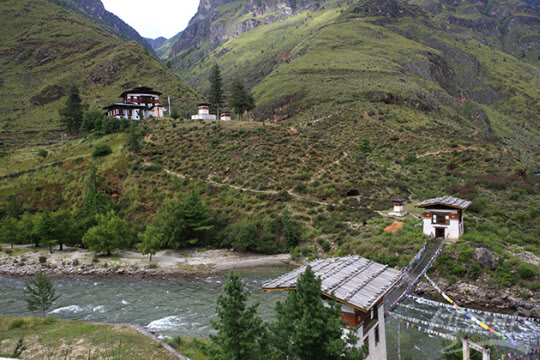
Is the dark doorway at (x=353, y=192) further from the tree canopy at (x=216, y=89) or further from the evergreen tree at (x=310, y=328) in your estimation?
the evergreen tree at (x=310, y=328)

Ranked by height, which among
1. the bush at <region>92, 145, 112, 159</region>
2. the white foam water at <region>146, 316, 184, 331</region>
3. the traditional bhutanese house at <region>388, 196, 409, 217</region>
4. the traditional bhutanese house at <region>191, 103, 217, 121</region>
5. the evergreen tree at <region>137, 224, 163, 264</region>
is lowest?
the white foam water at <region>146, 316, 184, 331</region>

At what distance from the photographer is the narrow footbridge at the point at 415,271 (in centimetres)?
1975

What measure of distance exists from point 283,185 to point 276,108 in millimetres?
47348

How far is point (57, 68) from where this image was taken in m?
97.8

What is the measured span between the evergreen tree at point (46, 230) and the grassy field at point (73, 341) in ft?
63.3

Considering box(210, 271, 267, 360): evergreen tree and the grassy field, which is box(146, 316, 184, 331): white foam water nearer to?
the grassy field

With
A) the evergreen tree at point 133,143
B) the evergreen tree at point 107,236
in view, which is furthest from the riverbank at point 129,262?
the evergreen tree at point 133,143

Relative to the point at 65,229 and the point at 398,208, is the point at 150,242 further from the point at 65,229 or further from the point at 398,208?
the point at 398,208

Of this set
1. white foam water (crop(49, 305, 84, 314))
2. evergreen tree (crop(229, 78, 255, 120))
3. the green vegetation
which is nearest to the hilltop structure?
evergreen tree (crop(229, 78, 255, 120))

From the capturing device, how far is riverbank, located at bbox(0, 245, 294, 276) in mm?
31812

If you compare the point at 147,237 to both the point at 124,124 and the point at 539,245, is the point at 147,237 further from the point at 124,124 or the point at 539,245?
the point at 539,245

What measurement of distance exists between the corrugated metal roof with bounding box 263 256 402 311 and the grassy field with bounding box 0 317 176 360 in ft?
26.6

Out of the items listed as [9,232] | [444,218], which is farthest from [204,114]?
[444,218]

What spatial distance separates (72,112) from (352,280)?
70277mm
